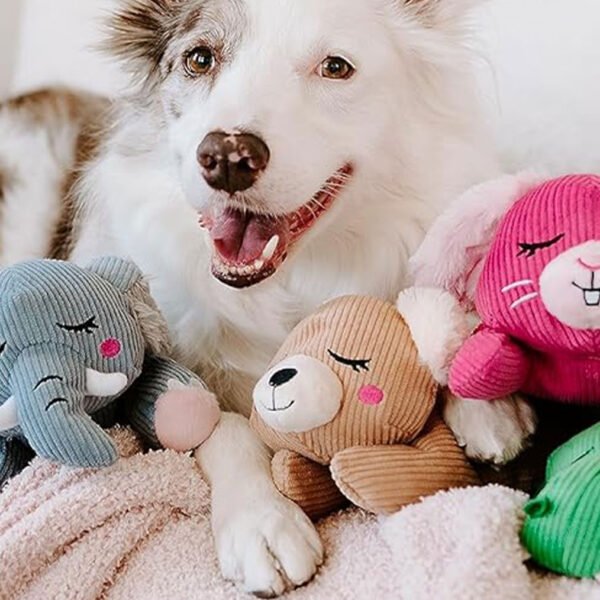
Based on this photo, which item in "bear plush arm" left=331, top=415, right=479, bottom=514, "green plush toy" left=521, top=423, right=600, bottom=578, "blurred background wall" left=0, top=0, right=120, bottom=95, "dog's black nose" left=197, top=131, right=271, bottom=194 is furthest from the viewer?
"blurred background wall" left=0, top=0, right=120, bottom=95

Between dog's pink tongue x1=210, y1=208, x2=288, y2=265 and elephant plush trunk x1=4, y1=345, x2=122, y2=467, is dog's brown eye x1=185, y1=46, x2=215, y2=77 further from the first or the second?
elephant plush trunk x1=4, y1=345, x2=122, y2=467

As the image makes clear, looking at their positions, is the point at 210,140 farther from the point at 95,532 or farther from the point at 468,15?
the point at 468,15

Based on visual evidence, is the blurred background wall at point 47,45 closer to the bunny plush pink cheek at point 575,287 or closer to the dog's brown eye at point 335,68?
the dog's brown eye at point 335,68

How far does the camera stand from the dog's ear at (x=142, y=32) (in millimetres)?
1468

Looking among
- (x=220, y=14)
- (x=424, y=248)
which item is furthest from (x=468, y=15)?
(x=424, y=248)

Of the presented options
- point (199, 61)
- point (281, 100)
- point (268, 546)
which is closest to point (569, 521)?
point (268, 546)

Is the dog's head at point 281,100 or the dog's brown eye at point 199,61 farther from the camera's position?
the dog's brown eye at point 199,61

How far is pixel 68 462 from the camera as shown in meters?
0.99

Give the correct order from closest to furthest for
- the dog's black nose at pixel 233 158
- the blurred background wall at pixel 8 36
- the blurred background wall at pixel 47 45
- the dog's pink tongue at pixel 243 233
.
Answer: the dog's black nose at pixel 233 158 → the dog's pink tongue at pixel 243 233 → the blurred background wall at pixel 47 45 → the blurred background wall at pixel 8 36

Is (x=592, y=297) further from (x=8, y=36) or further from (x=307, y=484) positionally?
(x=8, y=36)

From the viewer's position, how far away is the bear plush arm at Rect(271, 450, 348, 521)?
104 centimetres

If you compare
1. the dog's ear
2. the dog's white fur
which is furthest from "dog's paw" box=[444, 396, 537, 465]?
the dog's ear

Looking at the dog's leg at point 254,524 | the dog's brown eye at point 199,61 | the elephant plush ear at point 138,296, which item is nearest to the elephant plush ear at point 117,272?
the elephant plush ear at point 138,296

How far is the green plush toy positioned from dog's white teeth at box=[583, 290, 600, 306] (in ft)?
0.46
